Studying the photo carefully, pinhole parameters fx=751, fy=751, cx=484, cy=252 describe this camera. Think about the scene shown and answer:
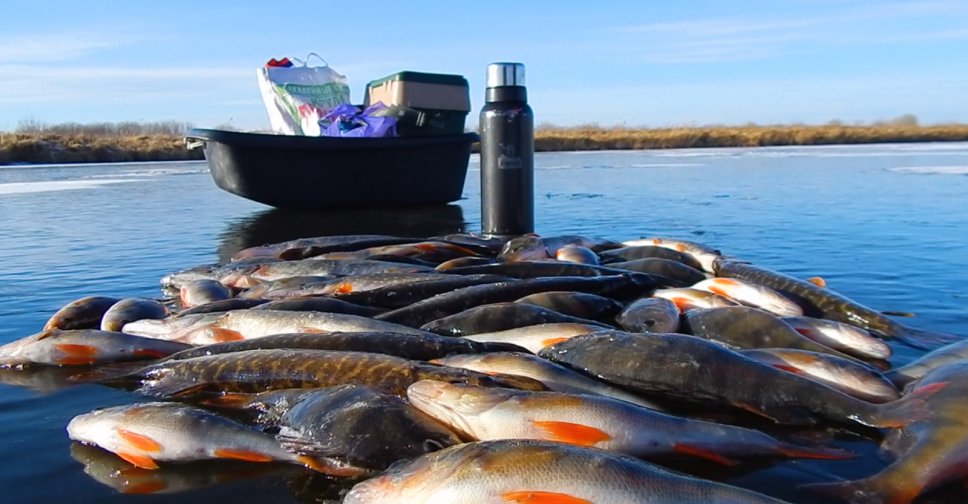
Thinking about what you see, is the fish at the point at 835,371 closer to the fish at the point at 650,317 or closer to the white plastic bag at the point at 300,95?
the fish at the point at 650,317

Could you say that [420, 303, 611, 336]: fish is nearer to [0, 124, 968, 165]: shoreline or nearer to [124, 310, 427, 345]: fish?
[124, 310, 427, 345]: fish

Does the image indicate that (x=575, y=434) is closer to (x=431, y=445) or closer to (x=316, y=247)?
(x=431, y=445)

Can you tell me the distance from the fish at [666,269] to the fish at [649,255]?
375mm

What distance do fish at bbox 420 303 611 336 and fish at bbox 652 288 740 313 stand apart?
85 centimetres

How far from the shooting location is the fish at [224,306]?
4819 millimetres

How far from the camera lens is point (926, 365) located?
3521 mm

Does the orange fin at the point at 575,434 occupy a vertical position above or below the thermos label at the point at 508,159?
below

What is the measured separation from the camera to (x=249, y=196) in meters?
12.7

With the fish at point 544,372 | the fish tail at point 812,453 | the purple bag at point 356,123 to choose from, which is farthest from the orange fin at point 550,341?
the purple bag at point 356,123

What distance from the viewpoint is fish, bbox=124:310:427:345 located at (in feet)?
14.0

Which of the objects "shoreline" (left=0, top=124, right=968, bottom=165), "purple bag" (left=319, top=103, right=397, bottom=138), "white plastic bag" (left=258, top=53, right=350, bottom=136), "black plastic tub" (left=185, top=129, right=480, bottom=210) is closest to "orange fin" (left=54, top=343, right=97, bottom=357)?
"black plastic tub" (left=185, top=129, right=480, bottom=210)

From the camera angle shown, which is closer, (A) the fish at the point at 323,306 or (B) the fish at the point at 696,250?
(A) the fish at the point at 323,306

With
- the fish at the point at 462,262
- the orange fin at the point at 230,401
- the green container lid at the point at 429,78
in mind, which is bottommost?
the orange fin at the point at 230,401

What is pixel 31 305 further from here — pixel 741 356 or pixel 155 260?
pixel 741 356
